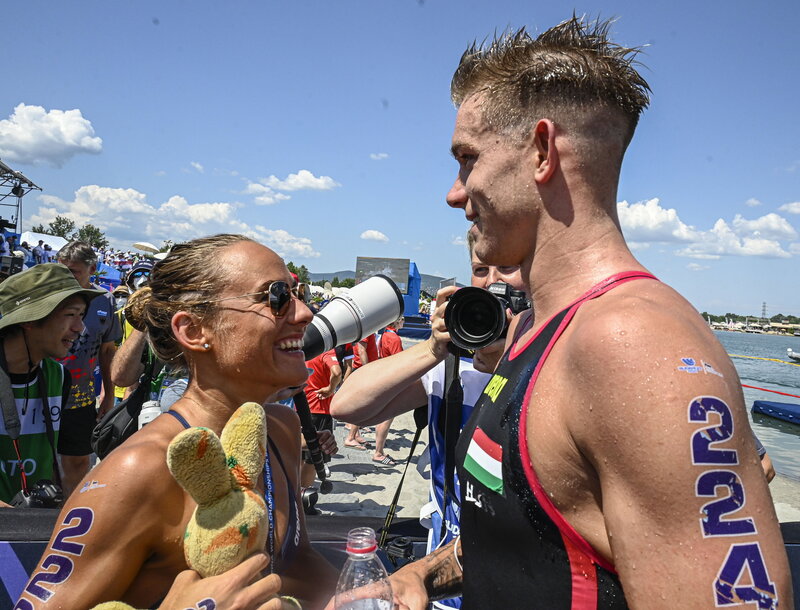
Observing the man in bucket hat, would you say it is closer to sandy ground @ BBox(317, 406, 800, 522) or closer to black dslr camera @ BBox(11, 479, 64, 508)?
black dslr camera @ BBox(11, 479, 64, 508)

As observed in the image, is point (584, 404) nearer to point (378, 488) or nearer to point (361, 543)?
point (361, 543)

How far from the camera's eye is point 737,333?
16425cm

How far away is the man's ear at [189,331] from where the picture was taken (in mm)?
1885

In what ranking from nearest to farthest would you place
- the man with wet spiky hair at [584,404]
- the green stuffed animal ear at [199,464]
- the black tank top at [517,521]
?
the man with wet spiky hair at [584,404] < the black tank top at [517,521] < the green stuffed animal ear at [199,464]

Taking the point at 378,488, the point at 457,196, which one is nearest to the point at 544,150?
the point at 457,196

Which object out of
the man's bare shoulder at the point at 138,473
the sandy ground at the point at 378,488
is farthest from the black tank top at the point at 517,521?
the sandy ground at the point at 378,488

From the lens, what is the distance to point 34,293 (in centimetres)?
339

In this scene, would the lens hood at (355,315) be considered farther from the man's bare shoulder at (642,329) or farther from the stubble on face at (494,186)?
the man's bare shoulder at (642,329)

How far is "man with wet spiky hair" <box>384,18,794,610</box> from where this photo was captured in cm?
84

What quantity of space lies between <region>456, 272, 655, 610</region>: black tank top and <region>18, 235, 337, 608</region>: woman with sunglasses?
66 centimetres

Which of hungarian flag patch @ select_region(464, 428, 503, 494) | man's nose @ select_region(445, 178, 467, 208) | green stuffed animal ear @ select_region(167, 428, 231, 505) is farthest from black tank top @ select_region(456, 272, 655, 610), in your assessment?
green stuffed animal ear @ select_region(167, 428, 231, 505)

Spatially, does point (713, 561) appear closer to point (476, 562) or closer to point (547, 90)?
point (476, 562)

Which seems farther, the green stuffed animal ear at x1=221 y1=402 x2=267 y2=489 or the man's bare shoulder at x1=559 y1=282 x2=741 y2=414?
the green stuffed animal ear at x1=221 y1=402 x2=267 y2=489

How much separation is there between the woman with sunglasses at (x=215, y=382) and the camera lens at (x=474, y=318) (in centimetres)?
58
